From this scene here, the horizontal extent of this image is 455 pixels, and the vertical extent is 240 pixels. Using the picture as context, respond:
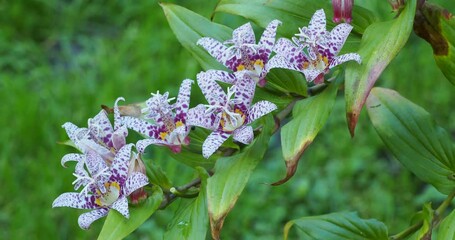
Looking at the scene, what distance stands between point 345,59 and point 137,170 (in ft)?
0.98

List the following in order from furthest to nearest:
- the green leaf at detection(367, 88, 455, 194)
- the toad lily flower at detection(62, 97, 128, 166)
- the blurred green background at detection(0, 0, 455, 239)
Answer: the blurred green background at detection(0, 0, 455, 239) < the green leaf at detection(367, 88, 455, 194) < the toad lily flower at detection(62, 97, 128, 166)

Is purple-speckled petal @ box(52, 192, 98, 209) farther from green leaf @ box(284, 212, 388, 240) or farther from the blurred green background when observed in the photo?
the blurred green background

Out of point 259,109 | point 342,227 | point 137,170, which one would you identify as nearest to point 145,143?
point 137,170

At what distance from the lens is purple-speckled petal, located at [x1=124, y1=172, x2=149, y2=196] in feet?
3.16

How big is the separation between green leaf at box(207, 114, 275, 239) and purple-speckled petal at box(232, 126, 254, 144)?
13 mm

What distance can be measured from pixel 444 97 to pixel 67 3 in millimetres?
1723

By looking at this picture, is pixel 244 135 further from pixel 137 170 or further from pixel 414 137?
pixel 414 137

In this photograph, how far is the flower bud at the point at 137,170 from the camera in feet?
3.24

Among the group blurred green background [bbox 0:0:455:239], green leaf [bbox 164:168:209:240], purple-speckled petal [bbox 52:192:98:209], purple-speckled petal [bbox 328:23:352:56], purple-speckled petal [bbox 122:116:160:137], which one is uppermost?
purple-speckled petal [bbox 328:23:352:56]

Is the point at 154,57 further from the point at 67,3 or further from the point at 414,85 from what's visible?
the point at 414,85

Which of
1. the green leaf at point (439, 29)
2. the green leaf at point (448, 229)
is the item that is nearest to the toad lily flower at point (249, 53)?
the green leaf at point (439, 29)

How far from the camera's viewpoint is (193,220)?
3.20 ft

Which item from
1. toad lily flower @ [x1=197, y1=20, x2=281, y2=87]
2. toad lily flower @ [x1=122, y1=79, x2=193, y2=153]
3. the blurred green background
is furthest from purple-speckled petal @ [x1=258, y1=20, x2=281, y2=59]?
the blurred green background

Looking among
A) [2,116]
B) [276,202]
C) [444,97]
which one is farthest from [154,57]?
[444,97]
